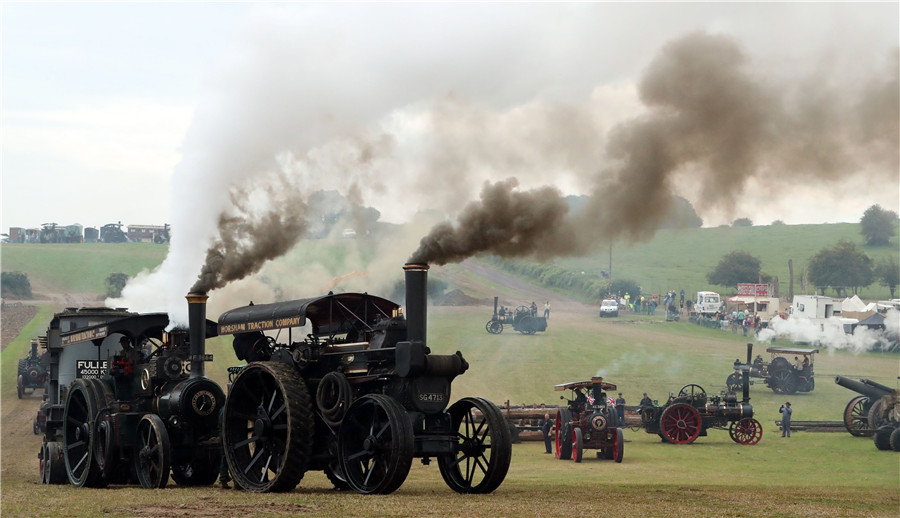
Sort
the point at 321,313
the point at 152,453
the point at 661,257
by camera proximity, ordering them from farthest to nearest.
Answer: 1. the point at 661,257
2. the point at 152,453
3. the point at 321,313

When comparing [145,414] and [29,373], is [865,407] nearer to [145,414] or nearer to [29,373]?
[145,414]

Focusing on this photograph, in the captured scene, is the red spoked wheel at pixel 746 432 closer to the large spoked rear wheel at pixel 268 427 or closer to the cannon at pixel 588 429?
the cannon at pixel 588 429

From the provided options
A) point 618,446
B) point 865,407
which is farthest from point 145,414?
point 865,407

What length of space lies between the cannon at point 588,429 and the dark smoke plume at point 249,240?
32.7ft

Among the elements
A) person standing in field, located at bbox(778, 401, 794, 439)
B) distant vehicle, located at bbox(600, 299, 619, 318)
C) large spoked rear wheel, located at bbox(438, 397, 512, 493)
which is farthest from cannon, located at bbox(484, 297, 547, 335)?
large spoked rear wheel, located at bbox(438, 397, 512, 493)

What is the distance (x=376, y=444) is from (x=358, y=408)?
803mm

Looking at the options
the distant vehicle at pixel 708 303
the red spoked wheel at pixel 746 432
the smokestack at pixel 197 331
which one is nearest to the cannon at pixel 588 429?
the red spoked wheel at pixel 746 432

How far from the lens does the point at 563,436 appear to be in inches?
1323

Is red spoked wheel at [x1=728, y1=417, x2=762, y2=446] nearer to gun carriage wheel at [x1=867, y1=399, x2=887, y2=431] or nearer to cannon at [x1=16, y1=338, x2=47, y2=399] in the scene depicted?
gun carriage wheel at [x1=867, y1=399, x2=887, y2=431]

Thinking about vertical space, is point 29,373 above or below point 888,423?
above

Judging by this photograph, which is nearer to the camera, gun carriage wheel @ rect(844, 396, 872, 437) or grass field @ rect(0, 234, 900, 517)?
grass field @ rect(0, 234, 900, 517)

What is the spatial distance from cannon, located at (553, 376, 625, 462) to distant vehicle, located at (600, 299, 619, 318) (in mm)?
43454

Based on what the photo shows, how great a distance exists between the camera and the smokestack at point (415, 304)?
18328 millimetres

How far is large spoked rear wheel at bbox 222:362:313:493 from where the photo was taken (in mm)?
18719
